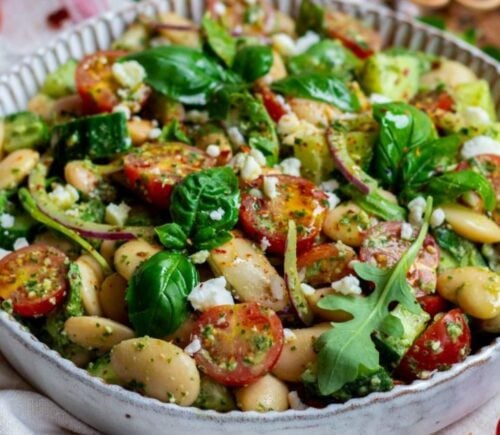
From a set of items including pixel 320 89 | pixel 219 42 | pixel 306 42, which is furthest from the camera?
pixel 306 42

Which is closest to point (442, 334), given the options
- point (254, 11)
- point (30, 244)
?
point (30, 244)

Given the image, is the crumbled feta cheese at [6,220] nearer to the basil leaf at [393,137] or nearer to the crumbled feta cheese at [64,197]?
the crumbled feta cheese at [64,197]

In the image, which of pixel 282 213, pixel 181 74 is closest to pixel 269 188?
pixel 282 213

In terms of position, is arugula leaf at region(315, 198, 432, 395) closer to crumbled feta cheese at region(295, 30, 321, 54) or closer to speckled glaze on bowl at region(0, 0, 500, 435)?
speckled glaze on bowl at region(0, 0, 500, 435)

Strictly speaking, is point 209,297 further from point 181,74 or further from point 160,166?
point 181,74

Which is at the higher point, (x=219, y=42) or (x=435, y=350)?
(x=219, y=42)

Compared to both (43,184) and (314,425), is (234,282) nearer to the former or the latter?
(314,425)

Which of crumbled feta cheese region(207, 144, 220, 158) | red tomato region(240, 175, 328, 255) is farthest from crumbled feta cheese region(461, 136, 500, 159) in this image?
crumbled feta cheese region(207, 144, 220, 158)
